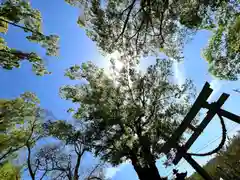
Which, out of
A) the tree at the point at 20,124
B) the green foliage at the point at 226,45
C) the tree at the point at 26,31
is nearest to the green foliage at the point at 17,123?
the tree at the point at 20,124

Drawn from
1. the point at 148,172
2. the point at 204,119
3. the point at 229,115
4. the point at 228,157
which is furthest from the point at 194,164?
the point at 228,157

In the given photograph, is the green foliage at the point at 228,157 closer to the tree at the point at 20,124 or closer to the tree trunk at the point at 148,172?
the tree trunk at the point at 148,172

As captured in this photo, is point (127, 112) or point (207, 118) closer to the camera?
point (207, 118)

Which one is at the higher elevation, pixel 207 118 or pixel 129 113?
pixel 129 113

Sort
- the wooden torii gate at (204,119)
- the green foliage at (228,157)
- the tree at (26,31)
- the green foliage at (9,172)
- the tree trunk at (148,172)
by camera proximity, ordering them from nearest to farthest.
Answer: the wooden torii gate at (204,119) < the tree at (26,31) < the tree trunk at (148,172) < the green foliage at (9,172) < the green foliage at (228,157)

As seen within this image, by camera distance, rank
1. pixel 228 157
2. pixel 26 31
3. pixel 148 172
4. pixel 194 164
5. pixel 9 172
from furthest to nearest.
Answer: pixel 228 157
pixel 9 172
pixel 148 172
pixel 26 31
pixel 194 164

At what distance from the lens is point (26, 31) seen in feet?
33.3

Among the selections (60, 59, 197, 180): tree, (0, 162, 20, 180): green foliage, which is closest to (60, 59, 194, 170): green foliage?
(60, 59, 197, 180): tree

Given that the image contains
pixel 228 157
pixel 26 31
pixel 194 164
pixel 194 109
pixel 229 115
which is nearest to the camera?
pixel 229 115

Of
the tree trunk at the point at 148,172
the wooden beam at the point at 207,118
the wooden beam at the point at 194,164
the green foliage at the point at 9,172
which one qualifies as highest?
the green foliage at the point at 9,172

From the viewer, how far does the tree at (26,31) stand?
938 centimetres

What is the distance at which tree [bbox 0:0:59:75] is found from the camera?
369 inches

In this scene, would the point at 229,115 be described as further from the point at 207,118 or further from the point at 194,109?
the point at 194,109

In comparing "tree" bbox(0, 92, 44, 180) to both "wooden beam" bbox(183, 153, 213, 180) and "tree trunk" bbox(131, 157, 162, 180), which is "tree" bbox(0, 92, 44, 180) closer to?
"tree trunk" bbox(131, 157, 162, 180)
